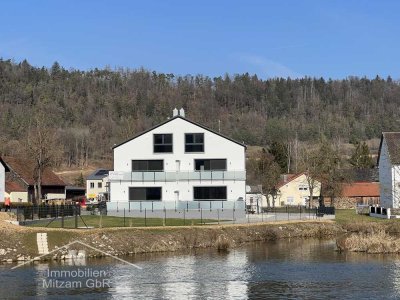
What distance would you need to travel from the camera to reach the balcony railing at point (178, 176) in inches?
2657

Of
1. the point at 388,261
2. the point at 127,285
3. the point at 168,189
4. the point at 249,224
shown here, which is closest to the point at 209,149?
the point at 168,189

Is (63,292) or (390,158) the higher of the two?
(390,158)

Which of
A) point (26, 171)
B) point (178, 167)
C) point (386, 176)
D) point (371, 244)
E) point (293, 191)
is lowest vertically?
point (371, 244)

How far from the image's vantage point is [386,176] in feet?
252

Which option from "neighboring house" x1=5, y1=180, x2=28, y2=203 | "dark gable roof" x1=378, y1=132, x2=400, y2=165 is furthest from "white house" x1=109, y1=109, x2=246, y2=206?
"neighboring house" x1=5, y1=180, x2=28, y2=203

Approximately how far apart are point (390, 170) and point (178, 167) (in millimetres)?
24519

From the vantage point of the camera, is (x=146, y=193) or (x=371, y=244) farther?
(x=146, y=193)

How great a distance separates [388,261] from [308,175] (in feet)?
179

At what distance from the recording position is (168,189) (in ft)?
223

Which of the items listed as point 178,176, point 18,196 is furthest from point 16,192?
point 178,176

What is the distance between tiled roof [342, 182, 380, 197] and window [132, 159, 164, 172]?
40.6 m

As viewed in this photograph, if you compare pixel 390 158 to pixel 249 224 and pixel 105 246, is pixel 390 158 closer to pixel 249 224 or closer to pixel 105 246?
pixel 249 224

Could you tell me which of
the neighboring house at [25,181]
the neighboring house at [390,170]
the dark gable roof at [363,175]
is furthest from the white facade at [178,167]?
the dark gable roof at [363,175]

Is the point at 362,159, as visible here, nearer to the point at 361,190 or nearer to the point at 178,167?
the point at 361,190
